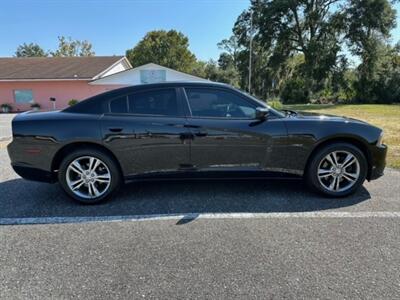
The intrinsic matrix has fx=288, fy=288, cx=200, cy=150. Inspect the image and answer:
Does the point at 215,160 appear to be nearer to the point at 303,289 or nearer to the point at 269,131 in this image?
the point at 269,131

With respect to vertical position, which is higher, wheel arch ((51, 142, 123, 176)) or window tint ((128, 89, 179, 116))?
window tint ((128, 89, 179, 116))

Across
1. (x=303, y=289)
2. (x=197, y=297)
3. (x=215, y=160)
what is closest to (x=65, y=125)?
(x=215, y=160)

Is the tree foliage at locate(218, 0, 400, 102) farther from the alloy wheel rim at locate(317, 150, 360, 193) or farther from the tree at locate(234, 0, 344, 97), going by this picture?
the alloy wheel rim at locate(317, 150, 360, 193)

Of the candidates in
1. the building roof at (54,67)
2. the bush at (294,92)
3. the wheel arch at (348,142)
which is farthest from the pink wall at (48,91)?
the wheel arch at (348,142)

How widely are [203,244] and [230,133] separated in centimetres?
148

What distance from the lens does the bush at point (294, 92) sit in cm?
3273

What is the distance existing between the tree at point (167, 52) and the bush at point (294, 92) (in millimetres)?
18717

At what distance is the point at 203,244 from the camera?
9.28 ft

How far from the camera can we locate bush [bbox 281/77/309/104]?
32731mm

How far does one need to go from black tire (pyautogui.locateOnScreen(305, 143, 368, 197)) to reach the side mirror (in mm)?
882

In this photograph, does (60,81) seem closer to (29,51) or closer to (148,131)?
(148,131)

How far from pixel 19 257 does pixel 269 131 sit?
3.02m

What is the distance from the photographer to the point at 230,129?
3.70 metres

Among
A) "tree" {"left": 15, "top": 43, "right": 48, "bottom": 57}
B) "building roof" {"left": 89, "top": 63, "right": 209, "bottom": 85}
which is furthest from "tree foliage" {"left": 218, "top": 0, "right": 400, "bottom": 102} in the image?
"tree" {"left": 15, "top": 43, "right": 48, "bottom": 57}
